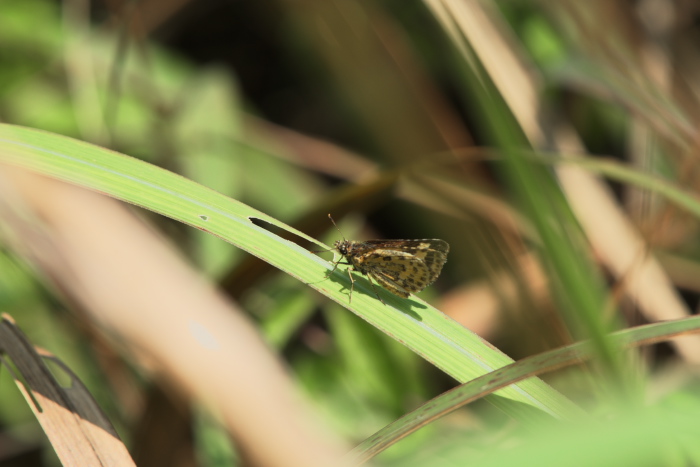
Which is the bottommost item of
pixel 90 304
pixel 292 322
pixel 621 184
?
pixel 90 304

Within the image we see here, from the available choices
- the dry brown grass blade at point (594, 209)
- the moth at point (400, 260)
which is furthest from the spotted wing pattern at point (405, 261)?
the dry brown grass blade at point (594, 209)

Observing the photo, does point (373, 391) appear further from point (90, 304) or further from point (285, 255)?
point (90, 304)

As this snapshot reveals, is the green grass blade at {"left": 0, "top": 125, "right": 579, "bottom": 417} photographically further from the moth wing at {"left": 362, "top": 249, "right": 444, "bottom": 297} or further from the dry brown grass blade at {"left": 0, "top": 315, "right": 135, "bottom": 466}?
the dry brown grass blade at {"left": 0, "top": 315, "right": 135, "bottom": 466}

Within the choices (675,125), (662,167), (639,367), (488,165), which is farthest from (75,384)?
(662,167)

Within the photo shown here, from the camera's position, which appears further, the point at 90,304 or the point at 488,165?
the point at 488,165

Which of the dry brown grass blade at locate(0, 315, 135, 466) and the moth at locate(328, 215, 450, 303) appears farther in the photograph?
the moth at locate(328, 215, 450, 303)

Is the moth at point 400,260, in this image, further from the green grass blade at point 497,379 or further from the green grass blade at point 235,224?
the green grass blade at point 497,379

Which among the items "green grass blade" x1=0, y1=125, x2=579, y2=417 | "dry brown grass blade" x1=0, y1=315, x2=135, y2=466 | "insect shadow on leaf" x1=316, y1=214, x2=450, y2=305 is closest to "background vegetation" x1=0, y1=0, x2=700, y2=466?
"green grass blade" x1=0, y1=125, x2=579, y2=417
